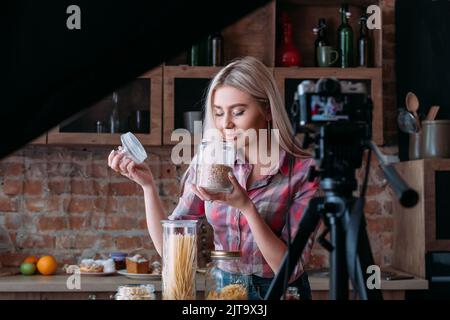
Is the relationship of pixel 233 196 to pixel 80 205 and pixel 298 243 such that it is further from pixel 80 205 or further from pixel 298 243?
pixel 80 205

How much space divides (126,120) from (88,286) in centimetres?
72

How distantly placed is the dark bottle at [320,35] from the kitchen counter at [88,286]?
95cm

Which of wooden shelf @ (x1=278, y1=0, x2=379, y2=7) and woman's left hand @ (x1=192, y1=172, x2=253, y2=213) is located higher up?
wooden shelf @ (x1=278, y1=0, x2=379, y2=7)

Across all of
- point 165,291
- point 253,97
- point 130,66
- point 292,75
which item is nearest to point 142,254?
point 292,75

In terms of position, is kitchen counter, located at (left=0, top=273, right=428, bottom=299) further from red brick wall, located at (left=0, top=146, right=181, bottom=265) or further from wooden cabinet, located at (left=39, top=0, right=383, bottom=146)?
wooden cabinet, located at (left=39, top=0, right=383, bottom=146)

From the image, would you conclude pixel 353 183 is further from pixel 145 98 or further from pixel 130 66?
pixel 145 98

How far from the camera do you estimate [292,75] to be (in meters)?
2.79

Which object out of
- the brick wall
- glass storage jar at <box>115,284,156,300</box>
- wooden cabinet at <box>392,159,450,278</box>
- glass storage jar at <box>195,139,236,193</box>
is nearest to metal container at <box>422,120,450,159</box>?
wooden cabinet at <box>392,159,450,278</box>

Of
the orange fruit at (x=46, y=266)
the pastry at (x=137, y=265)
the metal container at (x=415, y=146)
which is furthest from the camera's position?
the metal container at (x=415, y=146)

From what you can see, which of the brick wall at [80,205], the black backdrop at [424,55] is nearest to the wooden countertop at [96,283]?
the brick wall at [80,205]

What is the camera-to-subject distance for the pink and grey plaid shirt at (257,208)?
1.55 metres

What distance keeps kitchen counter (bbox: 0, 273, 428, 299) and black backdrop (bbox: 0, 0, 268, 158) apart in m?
1.85

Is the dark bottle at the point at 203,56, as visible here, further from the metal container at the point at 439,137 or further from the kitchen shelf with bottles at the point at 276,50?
the metal container at the point at 439,137

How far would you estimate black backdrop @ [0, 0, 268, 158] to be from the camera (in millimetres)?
576
